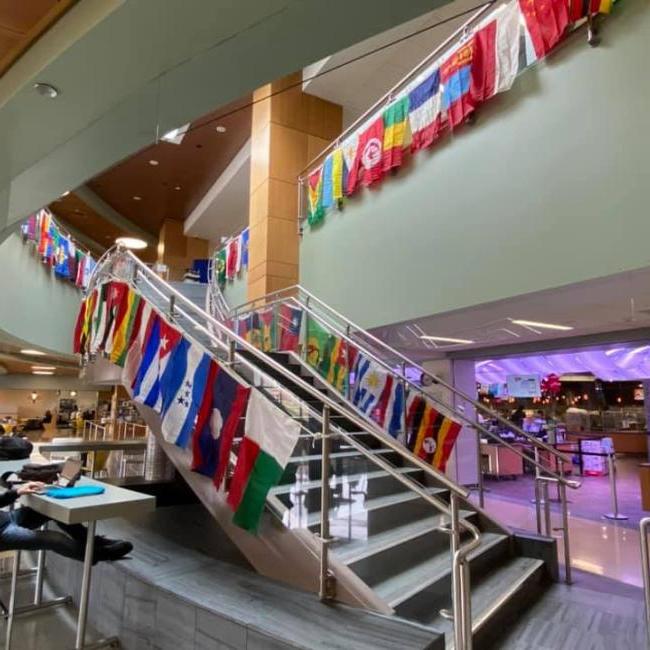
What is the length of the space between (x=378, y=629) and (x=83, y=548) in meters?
1.97

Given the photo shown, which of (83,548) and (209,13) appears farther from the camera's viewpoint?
(83,548)

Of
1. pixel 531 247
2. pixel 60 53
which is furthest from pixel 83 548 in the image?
pixel 531 247

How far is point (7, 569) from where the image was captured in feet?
14.9

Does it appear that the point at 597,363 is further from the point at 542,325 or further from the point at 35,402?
the point at 35,402

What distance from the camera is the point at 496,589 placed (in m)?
3.56

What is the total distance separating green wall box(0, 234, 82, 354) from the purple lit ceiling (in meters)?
10.6

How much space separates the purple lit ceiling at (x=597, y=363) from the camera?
7.96 m

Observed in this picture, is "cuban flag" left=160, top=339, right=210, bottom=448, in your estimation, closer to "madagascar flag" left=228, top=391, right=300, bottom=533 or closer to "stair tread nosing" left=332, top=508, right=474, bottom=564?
"madagascar flag" left=228, top=391, right=300, bottom=533

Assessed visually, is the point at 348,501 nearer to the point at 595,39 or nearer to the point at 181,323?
the point at 181,323

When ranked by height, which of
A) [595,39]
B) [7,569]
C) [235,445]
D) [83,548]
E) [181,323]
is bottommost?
[7,569]

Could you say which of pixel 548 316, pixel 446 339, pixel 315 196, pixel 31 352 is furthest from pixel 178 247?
pixel 548 316

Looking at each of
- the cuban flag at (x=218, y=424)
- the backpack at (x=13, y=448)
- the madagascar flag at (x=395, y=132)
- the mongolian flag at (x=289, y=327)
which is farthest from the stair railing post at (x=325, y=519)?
the madagascar flag at (x=395, y=132)

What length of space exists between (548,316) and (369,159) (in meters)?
3.31

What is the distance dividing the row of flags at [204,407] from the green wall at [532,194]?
2940mm
